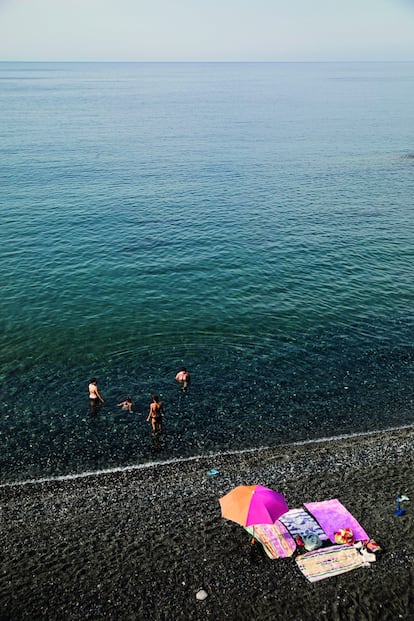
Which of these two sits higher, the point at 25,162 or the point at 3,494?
the point at 25,162

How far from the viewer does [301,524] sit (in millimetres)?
20656

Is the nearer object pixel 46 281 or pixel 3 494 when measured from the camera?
pixel 3 494

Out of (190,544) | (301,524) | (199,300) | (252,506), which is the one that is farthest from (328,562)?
(199,300)

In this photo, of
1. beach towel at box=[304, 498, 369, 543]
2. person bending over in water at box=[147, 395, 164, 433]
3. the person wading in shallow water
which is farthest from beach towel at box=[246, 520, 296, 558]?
the person wading in shallow water

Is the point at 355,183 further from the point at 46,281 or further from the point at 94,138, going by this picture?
the point at 94,138

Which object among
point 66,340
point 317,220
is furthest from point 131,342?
point 317,220

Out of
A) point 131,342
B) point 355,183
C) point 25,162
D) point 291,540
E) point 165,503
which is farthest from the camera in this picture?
point 25,162

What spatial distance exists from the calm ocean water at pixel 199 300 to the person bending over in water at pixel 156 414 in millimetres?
749

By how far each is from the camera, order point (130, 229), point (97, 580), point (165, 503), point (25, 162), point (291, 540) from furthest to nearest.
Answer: point (25, 162), point (130, 229), point (165, 503), point (291, 540), point (97, 580)

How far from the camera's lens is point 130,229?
60.4m

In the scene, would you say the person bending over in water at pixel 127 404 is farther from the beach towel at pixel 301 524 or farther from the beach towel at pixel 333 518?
the beach towel at pixel 333 518

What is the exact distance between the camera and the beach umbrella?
734 inches

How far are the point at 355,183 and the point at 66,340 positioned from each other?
60.7 m

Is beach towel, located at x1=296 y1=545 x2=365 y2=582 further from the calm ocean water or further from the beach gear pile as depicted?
the calm ocean water
